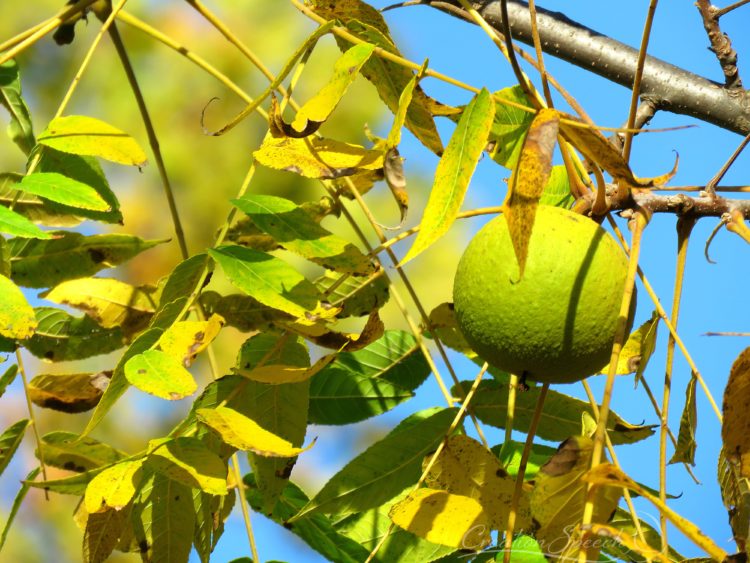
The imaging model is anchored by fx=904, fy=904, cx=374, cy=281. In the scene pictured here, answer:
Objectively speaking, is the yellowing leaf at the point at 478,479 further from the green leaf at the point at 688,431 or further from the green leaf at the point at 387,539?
the green leaf at the point at 688,431

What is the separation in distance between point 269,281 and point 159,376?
7.8 inches

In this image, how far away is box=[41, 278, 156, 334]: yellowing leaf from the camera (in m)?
1.56

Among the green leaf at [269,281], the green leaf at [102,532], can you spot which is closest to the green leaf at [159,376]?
the green leaf at [269,281]

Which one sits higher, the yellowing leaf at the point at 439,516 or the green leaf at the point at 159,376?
the green leaf at the point at 159,376

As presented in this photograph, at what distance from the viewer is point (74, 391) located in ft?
4.87

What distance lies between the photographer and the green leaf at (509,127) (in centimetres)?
118

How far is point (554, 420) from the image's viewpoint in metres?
1.51

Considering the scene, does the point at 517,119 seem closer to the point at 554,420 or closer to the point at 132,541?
the point at 554,420

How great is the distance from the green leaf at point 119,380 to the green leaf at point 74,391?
307 mm

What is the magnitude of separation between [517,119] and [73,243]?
33.3 inches

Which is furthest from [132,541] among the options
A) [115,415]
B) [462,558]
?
[115,415]

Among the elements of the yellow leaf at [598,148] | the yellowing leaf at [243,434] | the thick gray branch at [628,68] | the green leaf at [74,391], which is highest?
the thick gray branch at [628,68]

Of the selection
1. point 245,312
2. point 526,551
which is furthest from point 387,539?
point 245,312

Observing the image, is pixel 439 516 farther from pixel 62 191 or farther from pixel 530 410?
pixel 62 191
